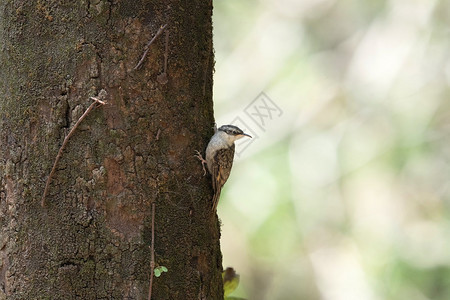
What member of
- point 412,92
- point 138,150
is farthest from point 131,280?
point 412,92

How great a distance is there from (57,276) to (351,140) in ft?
25.6

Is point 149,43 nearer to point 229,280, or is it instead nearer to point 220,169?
point 220,169

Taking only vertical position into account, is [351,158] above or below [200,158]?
above

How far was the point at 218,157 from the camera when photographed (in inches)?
123

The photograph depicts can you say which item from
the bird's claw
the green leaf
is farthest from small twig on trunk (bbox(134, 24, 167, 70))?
the green leaf

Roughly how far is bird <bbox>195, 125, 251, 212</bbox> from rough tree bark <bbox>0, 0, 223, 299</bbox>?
0.55 ft

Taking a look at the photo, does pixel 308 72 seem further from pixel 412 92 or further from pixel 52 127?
pixel 52 127

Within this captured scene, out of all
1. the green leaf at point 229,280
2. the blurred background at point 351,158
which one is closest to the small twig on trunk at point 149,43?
the green leaf at point 229,280

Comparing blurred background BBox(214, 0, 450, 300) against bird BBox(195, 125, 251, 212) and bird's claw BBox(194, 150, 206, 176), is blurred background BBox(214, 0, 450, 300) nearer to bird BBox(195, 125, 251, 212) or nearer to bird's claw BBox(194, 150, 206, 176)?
bird BBox(195, 125, 251, 212)

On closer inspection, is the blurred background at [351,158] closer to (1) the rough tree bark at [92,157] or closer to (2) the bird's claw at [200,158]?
(2) the bird's claw at [200,158]

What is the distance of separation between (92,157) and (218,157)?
74 centimetres

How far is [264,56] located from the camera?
10.4 metres

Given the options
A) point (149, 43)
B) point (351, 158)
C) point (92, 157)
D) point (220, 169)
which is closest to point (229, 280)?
point (220, 169)

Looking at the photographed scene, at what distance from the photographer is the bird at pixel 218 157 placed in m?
2.99
